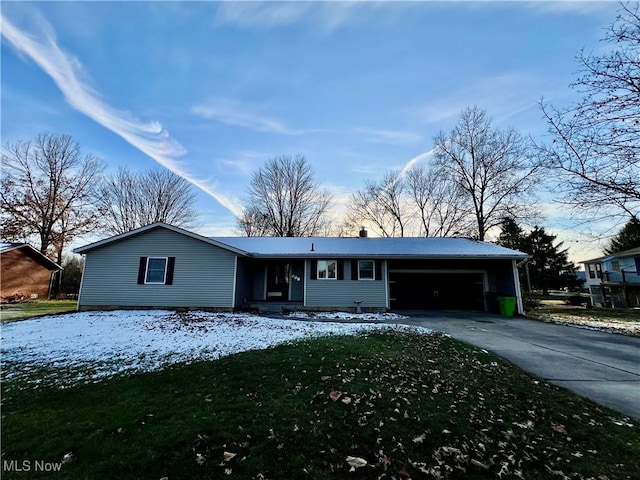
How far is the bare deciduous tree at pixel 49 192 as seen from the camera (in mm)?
23906

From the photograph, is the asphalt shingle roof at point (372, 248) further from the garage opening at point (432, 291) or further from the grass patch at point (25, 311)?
the grass patch at point (25, 311)

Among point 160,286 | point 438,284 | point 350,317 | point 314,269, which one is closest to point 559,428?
point 350,317

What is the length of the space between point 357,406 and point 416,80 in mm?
10791

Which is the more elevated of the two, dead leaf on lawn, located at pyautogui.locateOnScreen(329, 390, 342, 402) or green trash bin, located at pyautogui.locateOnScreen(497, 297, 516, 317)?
green trash bin, located at pyautogui.locateOnScreen(497, 297, 516, 317)

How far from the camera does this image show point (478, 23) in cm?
841

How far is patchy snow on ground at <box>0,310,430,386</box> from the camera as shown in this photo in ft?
16.9

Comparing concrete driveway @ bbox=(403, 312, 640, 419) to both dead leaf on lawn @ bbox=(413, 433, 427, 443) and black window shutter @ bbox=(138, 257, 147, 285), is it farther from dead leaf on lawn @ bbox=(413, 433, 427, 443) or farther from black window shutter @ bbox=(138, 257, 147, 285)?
black window shutter @ bbox=(138, 257, 147, 285)

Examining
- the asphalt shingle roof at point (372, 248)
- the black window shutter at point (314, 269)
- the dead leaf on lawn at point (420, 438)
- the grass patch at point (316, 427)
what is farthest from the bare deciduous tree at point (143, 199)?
the dead leaf on lawn at point (420, 438)

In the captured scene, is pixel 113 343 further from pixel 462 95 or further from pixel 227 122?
pixel 462 95

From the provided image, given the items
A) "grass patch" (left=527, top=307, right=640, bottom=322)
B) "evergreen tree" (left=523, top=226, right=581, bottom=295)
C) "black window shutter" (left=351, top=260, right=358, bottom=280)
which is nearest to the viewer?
"grass patch" (left=527, top=307, right=640, bottom=322)

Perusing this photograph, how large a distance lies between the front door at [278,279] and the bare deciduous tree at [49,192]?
2082 centimetres

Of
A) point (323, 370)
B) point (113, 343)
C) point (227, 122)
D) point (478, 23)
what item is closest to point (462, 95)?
point (478, 23)

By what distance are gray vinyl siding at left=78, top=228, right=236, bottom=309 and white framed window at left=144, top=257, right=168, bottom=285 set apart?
0.24 m

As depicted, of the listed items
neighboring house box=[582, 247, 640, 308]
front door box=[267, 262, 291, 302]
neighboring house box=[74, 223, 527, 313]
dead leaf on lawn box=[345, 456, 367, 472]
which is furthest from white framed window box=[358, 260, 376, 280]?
neighboring house box=[582, 247, 640, 308]
